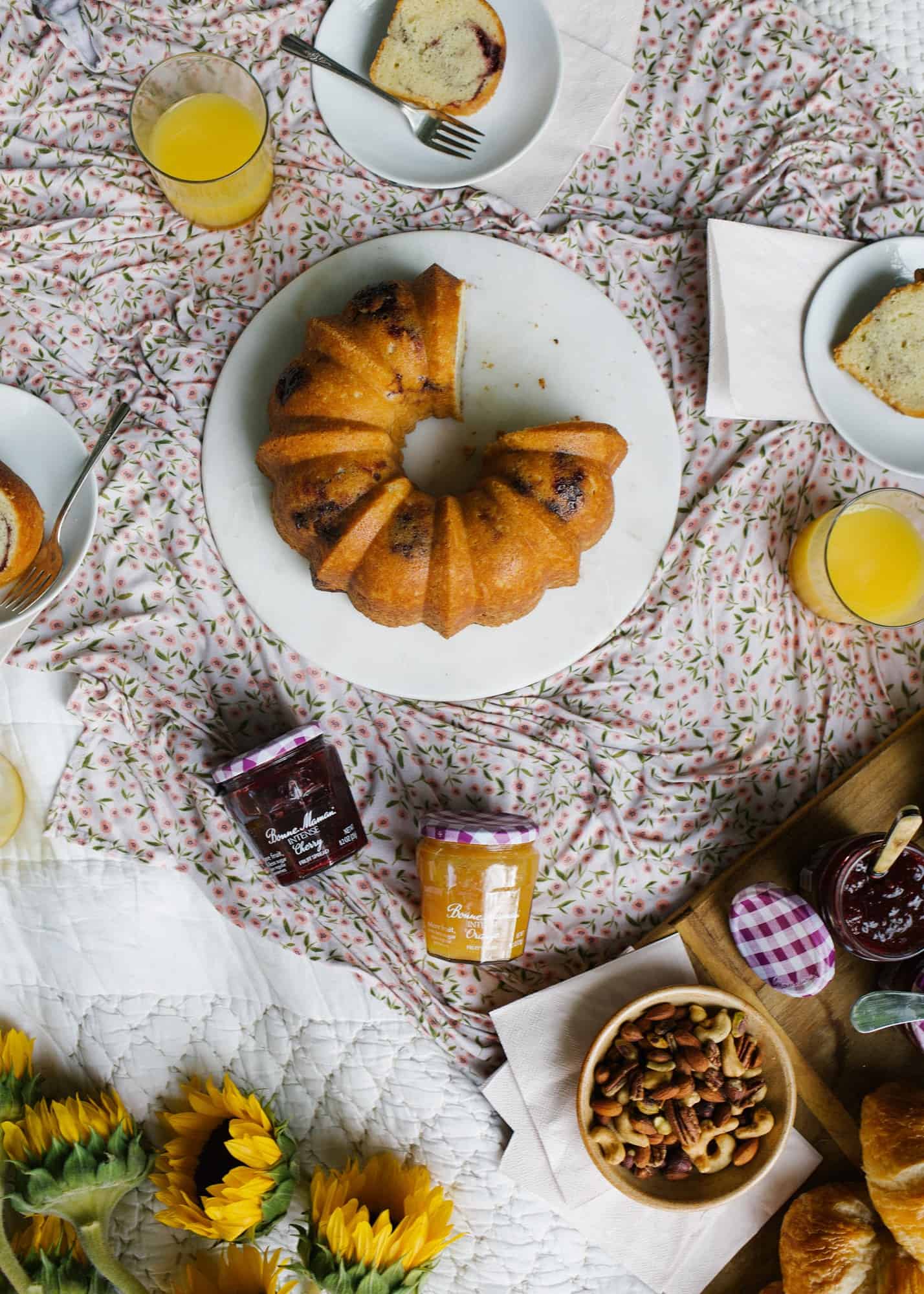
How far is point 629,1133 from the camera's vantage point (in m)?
1.95

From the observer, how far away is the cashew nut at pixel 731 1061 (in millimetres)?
1958

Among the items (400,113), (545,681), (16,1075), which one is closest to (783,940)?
(545,681)

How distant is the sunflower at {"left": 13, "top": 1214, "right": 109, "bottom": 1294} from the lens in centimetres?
206

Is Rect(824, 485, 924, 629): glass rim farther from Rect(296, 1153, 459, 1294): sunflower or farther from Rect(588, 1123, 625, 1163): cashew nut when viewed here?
Rect(296, 1153, 459, 1294): sunflower

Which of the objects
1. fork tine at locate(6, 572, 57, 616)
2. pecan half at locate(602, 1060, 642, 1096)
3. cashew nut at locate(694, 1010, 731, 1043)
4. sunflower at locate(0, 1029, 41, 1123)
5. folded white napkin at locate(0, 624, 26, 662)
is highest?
fork tine at locate(6, 572, 57, 616)

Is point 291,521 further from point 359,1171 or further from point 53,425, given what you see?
point 359,1171

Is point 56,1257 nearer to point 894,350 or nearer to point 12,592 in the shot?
point 12,592

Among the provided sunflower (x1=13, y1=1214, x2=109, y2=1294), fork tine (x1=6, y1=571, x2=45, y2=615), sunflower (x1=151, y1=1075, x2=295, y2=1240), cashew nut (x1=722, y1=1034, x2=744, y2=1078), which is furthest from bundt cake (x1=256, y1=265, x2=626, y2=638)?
sunflower (x1=13, y1=1214, x2=109, y2=1294)

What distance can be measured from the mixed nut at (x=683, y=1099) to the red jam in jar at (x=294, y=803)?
681mm

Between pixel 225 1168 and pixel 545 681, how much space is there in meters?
1.16

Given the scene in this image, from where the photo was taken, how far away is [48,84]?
2.29 meters

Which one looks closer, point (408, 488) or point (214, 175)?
point (408, 488)

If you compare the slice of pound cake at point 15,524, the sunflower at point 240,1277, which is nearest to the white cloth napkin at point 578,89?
the slice of pound cake at point 15,524

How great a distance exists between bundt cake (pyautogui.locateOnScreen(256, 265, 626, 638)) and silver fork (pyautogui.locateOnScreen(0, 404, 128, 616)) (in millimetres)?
399
